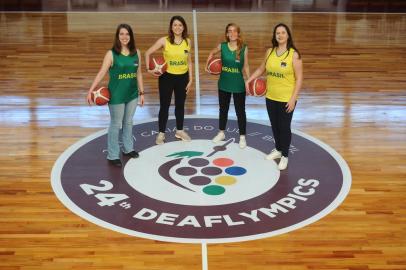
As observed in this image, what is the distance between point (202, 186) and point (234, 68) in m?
1.27

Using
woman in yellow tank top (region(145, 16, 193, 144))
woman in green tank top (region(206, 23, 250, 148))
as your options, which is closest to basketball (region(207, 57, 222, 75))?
woman in green tank top (region(206, 23, 250, 148))

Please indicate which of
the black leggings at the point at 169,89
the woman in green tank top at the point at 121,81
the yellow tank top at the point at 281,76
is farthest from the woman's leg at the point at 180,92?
the yellow tank top at the point at 281,76

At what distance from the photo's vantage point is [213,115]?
291 inches

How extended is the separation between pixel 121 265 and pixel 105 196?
1.07m

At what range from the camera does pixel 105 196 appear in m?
5.36

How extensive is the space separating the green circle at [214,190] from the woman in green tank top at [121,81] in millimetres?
954

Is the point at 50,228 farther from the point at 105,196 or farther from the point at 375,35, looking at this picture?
the point at 375,35

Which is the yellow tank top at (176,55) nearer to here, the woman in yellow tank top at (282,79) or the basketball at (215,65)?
the basketball at (215,65)

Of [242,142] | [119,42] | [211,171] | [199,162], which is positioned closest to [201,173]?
[211,171]

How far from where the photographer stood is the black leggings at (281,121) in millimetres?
5750

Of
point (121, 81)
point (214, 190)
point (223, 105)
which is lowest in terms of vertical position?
point (214, 190)

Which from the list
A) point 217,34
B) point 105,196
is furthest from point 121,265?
point 217,34

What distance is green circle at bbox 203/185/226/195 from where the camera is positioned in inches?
214

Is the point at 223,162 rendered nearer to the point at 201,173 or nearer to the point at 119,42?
the point at 201,173
